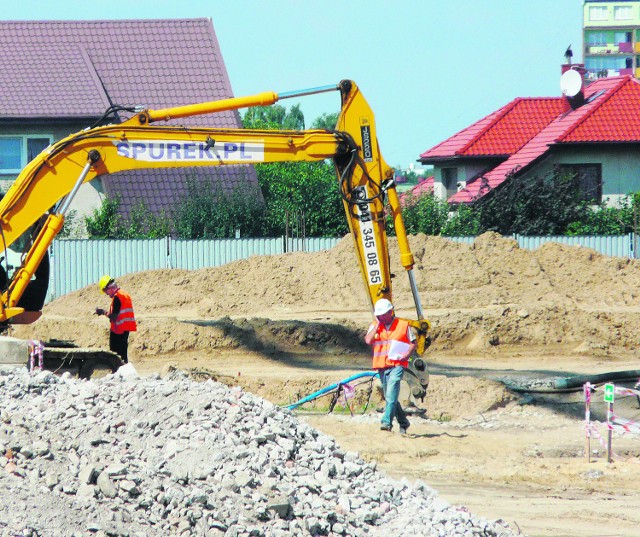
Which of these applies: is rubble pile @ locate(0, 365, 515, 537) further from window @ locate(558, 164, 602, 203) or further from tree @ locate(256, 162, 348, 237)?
window @ locate(558, 164, 602, 203)

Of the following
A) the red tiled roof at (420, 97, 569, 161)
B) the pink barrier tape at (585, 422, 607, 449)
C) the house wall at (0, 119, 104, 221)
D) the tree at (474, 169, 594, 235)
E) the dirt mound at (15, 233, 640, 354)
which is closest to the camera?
the pink barrier tape at (585, 422, 607, 449)

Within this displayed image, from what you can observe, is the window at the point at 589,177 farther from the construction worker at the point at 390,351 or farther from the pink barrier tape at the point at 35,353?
the pink barrier tape at the point at 35,353

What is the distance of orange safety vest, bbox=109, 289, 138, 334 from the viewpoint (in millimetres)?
15930

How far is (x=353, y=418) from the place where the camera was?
14148mm

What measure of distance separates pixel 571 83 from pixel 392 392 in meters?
27.2

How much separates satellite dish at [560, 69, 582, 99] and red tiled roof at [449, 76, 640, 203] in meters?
0.58

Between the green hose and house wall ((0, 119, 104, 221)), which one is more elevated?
house wall ((0, 119, 104, 221))

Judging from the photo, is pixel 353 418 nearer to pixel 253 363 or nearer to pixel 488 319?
pixel 253 363

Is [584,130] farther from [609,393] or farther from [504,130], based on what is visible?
[609,393]

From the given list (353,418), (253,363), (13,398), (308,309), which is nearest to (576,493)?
(353,418)

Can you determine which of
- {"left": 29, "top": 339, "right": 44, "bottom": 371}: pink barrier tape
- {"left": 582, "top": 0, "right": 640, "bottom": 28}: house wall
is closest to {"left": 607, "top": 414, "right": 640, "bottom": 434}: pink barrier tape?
{"left": 29, "top": 339, "right": 44, "bottom": 371}: pink barrier tape

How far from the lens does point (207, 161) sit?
15.2 meters

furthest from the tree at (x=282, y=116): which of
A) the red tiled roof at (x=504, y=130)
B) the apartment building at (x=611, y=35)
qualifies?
the red tiled roof at (x=504, y=130)

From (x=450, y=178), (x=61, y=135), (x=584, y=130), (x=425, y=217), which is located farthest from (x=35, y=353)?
(x=450, y=178)
